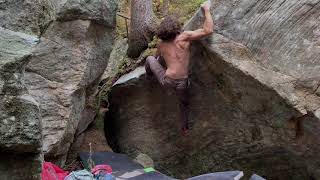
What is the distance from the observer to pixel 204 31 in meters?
6.86

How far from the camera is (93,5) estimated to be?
7.24 m

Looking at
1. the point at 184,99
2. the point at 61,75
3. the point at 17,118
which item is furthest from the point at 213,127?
the point at 17,118

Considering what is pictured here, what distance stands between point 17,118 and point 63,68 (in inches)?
125

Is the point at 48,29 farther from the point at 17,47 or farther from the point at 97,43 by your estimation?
the point at 17,47

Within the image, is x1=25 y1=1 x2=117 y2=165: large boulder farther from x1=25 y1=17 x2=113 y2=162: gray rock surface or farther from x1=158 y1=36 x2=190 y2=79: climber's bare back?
x1=158 y1=36 x2=190 y2=79: climber's bare back

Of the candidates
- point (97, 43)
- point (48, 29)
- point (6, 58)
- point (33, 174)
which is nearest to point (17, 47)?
point (6, 58)

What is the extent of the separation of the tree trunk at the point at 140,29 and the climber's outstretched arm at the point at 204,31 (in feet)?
7.95

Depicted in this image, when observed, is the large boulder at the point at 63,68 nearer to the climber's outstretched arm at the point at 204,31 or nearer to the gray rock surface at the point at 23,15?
the gray rock surface at the point at 23,15

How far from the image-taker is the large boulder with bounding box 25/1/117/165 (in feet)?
22.7

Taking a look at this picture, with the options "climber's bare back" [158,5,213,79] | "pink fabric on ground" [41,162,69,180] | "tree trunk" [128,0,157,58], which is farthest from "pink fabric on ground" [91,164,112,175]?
"tree trunk" [128,0,157,58]

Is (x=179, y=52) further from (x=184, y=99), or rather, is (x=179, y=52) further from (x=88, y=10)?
(x=88, y=10)

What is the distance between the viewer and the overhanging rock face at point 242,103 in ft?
21.2

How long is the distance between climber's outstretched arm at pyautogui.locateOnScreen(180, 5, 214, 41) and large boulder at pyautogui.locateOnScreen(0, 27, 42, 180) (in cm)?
313

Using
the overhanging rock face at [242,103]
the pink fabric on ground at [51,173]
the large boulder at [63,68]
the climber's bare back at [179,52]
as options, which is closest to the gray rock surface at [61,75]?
the large boulder at [63,68]
